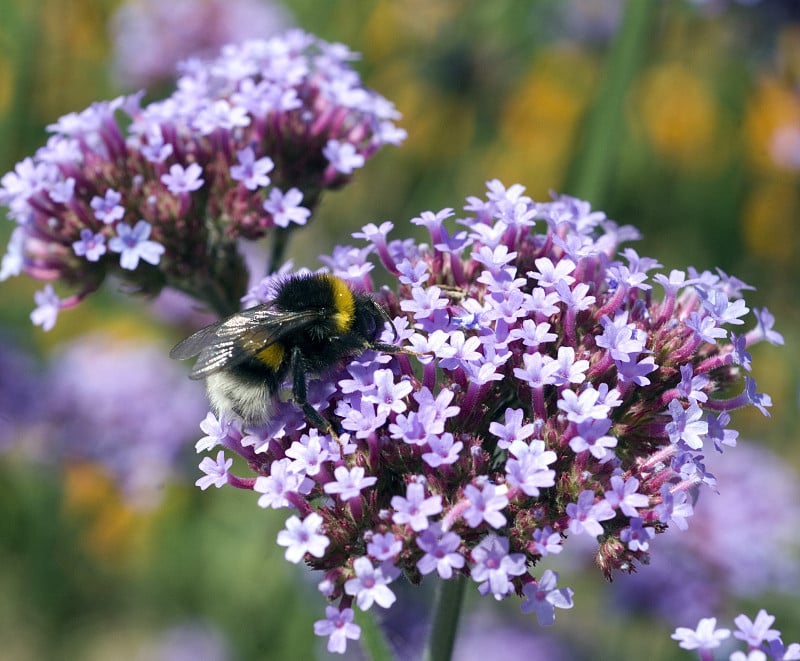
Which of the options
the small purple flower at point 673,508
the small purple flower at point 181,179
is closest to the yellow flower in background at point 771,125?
the small purple flower at point 181,179

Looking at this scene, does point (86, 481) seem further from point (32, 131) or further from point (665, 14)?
point (665, 14)

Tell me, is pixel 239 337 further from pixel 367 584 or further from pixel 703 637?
pixel 703 637

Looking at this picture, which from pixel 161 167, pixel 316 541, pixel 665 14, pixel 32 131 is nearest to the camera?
pixel 316 541

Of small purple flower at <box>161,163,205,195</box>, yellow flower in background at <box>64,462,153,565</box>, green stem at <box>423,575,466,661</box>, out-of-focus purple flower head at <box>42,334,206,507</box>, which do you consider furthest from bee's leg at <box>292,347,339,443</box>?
yellow flower in background at <box>64,462,153,565</box>

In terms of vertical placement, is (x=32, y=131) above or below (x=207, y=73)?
above

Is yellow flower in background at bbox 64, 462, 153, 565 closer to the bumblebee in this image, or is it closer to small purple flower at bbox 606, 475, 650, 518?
the bumblebee

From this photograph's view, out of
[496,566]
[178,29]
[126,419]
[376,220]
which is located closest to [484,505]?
[496,566]

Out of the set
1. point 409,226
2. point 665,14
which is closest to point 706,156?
point 665,14
